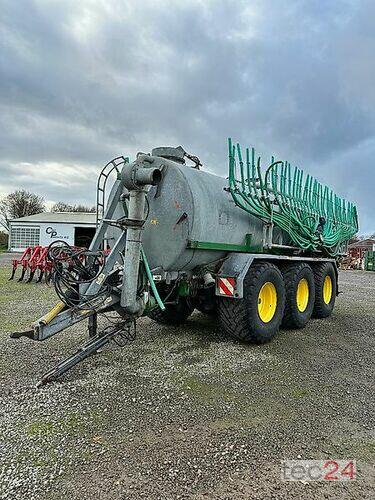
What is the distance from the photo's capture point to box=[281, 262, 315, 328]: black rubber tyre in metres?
6.44

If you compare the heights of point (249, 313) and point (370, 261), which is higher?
point (370, 261)

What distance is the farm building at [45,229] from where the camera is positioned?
108 ft

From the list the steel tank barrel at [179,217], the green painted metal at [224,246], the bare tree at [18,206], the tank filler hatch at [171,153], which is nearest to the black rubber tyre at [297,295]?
the green painted metal at [224,246]

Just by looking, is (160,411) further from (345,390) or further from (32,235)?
(32,235)

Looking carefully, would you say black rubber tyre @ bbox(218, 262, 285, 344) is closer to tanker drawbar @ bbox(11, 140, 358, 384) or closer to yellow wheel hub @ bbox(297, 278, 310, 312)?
tanker drawbar @ bbox(11, 140, 358, 384)

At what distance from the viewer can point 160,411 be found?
3.50 m

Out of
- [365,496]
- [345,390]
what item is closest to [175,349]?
[345,390]

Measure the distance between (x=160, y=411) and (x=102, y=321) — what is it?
141 inches

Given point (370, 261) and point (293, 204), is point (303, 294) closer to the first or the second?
point (293, 204)

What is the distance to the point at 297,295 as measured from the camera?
669 centimetres

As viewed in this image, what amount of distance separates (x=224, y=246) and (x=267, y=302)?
1.15 meters

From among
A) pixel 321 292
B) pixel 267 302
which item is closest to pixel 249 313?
pixel 267 302

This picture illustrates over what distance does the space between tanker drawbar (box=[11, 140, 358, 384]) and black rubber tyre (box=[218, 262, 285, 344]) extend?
0.05 ft

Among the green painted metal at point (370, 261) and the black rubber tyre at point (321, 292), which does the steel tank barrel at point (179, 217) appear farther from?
the green painted metal at point (370, 261)
